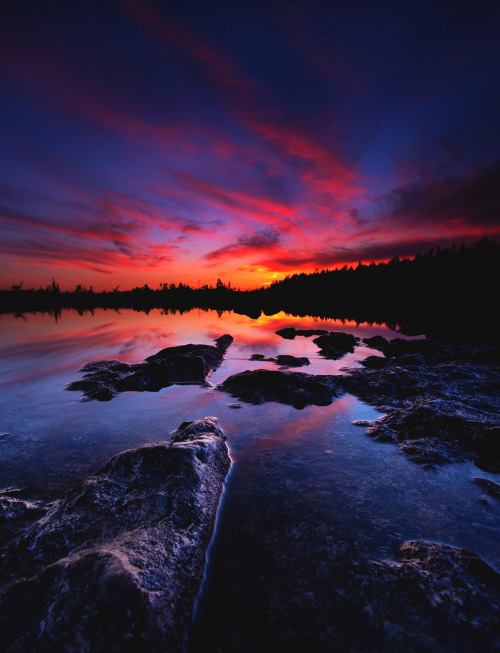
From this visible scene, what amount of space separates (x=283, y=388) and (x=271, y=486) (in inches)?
153

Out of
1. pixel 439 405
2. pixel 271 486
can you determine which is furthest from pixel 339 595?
pixel 439 405

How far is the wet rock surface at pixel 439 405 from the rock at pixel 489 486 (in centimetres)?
42

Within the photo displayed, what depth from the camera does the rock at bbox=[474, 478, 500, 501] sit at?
373 centimetres

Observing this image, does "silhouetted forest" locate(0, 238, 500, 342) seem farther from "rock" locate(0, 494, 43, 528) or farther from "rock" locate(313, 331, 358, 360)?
"rock" locate(0, 494, 43, 528)

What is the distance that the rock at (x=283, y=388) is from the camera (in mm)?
7395

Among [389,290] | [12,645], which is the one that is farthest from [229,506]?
[389,290]

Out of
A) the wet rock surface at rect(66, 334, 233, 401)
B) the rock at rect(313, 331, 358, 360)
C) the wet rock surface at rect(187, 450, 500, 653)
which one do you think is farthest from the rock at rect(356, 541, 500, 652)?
the rock at rect(313, 331, 358, 360)

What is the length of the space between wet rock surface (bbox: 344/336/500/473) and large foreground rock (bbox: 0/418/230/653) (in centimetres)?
391

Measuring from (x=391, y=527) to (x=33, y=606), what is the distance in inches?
139

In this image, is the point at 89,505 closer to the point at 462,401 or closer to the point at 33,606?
the point at 33,606

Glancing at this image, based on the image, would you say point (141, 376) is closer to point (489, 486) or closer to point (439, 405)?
point (439, 405)

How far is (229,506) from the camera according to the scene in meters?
3.64

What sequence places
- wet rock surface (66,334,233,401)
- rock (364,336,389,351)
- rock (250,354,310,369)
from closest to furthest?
1. wet rock surface (66,334,233,401)
2. rock (250,354,310,369)
3. rock (364,336,389,351)

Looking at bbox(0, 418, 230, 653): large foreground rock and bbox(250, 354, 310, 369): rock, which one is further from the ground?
bbox(0, 418, 230, 653): large foreground rock
